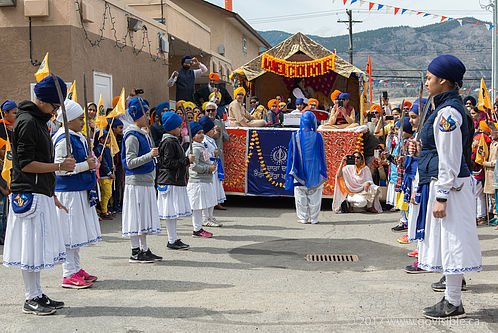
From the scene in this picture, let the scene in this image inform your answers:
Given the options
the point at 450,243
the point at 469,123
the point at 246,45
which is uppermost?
the point at 246,45

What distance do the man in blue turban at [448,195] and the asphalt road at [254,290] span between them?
0.41 m

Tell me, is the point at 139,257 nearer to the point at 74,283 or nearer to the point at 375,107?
the point at 74,283

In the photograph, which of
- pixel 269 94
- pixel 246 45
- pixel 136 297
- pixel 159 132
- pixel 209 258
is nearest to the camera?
pixel 136 297

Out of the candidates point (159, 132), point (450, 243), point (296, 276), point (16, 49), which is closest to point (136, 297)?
point (296, 276)

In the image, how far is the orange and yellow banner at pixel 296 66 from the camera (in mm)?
15711

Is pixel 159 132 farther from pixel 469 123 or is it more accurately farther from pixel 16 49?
pixel 469 123

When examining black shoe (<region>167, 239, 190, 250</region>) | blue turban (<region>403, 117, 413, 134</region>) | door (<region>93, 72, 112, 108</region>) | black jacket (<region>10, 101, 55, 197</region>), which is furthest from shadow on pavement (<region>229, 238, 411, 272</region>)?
door (<region>93, 72, 112, 108</region>)

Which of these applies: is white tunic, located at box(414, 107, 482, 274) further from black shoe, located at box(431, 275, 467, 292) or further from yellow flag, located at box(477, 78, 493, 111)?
yellow flag, located at box(477, 78, 493, 111)

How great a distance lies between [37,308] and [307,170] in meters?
6.46

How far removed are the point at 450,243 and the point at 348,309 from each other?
3.43 feet

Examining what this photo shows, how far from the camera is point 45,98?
16.1ft

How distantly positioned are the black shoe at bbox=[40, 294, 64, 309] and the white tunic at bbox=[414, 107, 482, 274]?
3287 millimetres

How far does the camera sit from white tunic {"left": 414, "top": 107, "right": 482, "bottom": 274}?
14.9 ft

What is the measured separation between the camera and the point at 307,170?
1045 centimetres
